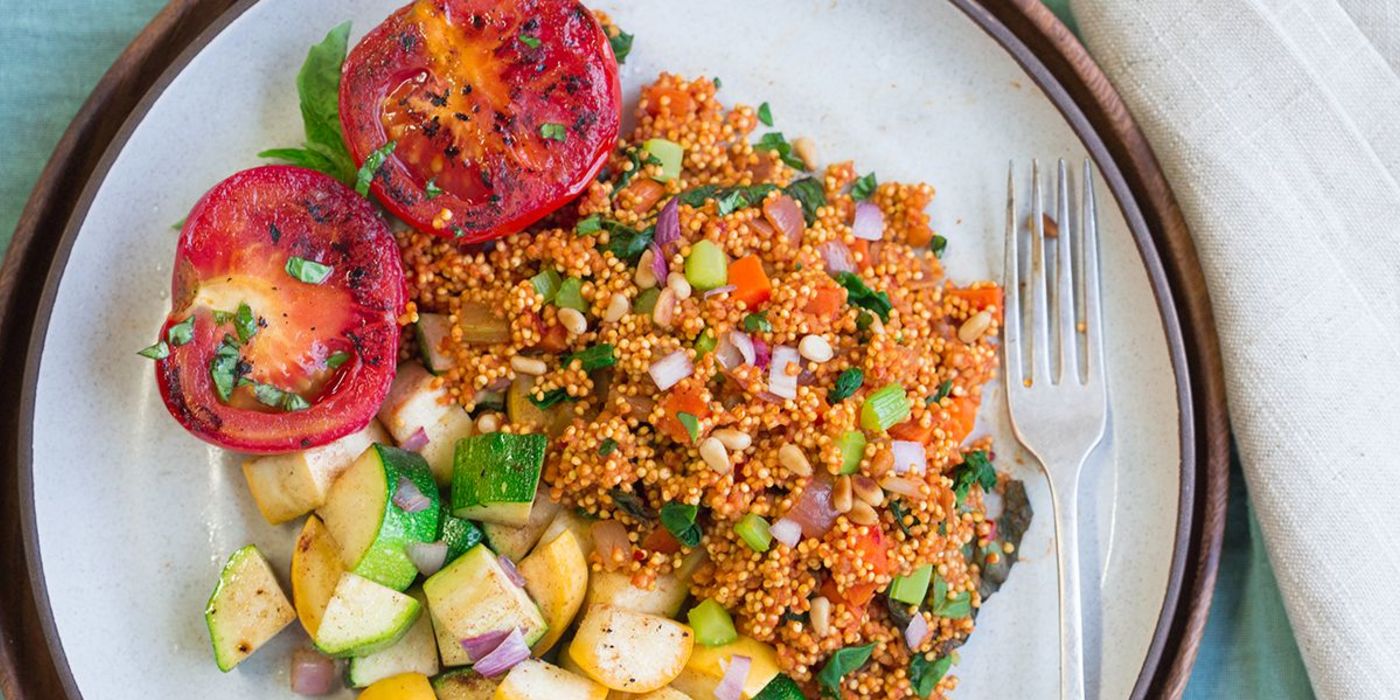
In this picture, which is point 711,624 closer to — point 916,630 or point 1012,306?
point 916,630

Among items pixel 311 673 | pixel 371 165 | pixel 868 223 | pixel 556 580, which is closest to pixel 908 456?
pixel 868 223

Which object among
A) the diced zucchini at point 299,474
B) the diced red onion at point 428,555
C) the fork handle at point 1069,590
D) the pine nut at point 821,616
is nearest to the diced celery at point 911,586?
the pine nut at point 821,616

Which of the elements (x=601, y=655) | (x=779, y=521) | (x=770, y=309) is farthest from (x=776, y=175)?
(x=601, y=655)

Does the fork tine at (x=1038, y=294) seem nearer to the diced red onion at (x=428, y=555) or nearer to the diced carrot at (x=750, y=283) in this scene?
the diced carrot at (x=750, y=283)

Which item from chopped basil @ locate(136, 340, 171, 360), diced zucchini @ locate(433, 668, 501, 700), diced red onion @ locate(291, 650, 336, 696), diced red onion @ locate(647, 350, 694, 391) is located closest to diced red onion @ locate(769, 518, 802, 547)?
diced red onion @ locate(647, 350, 694, 391)

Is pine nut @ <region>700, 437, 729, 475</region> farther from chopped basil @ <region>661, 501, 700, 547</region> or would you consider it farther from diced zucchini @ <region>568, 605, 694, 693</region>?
diced zucchini @ <region>568, 605, 694, 693</region>
